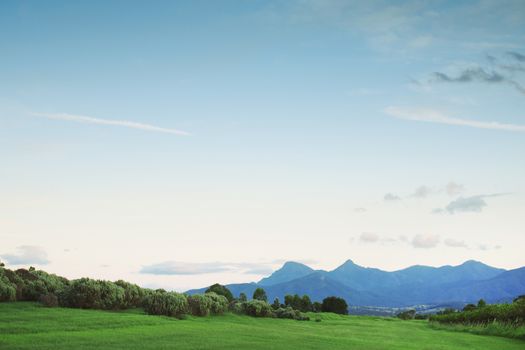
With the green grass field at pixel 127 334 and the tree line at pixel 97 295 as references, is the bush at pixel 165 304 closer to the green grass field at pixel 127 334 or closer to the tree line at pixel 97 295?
the tree line at pixel 97 295

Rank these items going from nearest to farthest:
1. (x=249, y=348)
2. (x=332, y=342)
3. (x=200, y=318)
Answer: (x=249, y=348)
(x=332, y=342)
(x=200, y=318)

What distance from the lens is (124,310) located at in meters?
21.9

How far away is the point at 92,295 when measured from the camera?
21.0 m

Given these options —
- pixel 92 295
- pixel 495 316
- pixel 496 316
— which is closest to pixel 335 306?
pixel 495 316

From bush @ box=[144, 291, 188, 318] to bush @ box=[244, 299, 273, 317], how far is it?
4.83 meters

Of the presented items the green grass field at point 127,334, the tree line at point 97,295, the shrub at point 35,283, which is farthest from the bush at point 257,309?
the shrub at point 35,283

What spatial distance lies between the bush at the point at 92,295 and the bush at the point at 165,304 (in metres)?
1.23

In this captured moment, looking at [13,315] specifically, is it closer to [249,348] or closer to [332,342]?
[249,348]

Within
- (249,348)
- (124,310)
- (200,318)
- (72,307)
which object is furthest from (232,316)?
(249,348)

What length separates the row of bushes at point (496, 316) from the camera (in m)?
30.6

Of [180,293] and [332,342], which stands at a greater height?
[180,293]

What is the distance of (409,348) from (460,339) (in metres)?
8.23

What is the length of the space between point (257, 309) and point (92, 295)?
8.99 m

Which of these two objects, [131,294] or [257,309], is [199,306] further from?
[257,309]
